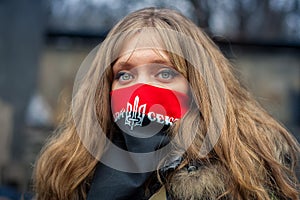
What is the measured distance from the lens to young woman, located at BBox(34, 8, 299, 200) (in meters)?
1.47

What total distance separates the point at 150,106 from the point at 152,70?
0.09 m

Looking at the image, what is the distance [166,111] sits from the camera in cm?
155

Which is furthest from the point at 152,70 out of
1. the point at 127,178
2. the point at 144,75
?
the point at 127,178

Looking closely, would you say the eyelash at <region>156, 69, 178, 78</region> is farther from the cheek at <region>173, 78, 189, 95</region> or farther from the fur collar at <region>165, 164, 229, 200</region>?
the fur collar at <region>165, 164, 229, 200</region>

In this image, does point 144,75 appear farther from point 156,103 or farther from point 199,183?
point 199,183

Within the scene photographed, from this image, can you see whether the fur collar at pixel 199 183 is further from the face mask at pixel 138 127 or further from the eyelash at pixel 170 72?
the eyelash at pixel 170 72

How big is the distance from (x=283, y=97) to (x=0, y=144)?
282cm

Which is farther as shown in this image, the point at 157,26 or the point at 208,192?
the point at 157,26

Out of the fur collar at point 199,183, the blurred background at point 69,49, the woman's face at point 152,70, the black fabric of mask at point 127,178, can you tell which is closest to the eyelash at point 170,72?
the woman's face at point 152,70

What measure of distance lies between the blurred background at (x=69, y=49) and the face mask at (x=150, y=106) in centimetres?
276

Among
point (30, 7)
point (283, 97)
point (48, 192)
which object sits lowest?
point (283, 97)

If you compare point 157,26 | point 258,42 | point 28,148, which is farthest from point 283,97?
point 157,26

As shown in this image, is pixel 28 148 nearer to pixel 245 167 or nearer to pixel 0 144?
pixel 0 144

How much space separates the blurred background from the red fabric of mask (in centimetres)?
276
